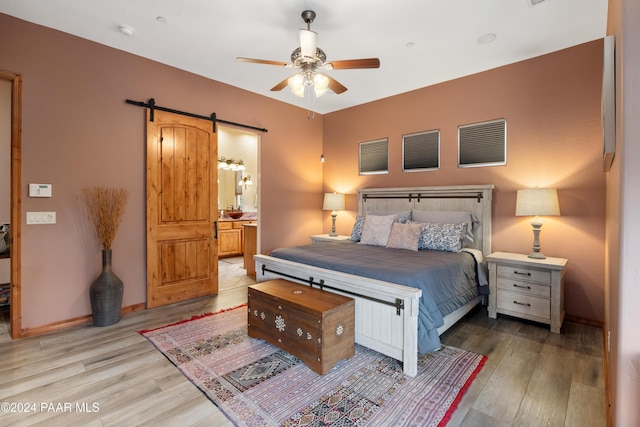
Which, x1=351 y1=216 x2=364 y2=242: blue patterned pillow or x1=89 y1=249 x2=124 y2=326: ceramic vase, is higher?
x1=351 y1=216 x2=364 y2=242: blue patterned pillow

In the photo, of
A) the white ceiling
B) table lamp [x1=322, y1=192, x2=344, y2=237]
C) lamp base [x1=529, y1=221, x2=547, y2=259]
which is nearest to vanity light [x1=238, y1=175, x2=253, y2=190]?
table lamp [x1=322, y1=192, x2=344, y2=237]

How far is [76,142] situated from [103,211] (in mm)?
749

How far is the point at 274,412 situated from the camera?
6.22 feet

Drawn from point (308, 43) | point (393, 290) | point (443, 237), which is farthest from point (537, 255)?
point (308, 43)

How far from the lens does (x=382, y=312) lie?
8.00ft

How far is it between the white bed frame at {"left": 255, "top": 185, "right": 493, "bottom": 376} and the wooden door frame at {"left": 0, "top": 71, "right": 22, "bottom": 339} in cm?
224

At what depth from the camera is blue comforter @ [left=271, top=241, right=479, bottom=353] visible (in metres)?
2.40

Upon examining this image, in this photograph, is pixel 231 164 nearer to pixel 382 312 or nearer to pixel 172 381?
pixel 172 381

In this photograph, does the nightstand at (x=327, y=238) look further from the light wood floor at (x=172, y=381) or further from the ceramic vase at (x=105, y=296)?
the ceramic vase at (x=105, y=296)

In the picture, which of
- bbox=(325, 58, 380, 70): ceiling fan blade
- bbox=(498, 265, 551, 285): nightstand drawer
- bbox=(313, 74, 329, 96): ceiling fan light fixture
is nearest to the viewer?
bbox=(325, 58, 380, 70): ceiling fan blade

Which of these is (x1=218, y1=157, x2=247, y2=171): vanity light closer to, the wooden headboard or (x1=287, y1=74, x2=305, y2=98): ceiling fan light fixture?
the wooden headboard

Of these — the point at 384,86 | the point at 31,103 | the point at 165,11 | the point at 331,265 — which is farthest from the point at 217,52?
the point at 331,265

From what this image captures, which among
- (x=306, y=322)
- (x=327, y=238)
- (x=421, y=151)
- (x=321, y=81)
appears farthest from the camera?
(x=327, y=238)

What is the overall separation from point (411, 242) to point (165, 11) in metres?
3.37
